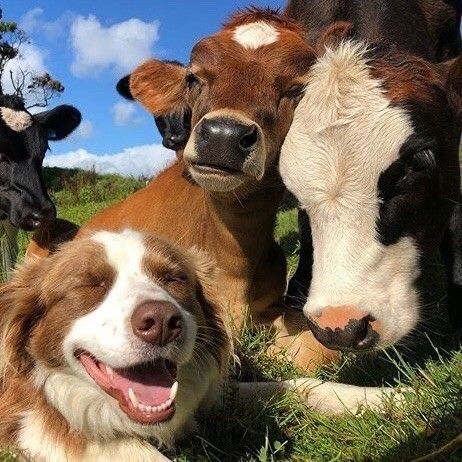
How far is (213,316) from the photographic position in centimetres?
366

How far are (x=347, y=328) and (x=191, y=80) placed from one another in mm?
2004

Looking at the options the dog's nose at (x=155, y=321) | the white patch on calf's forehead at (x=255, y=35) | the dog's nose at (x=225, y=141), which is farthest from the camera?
the white patch on calf's forehead at (x=255, y=35)

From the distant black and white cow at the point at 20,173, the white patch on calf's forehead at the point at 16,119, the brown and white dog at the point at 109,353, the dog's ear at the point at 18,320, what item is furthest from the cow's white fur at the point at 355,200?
the white patch on calf's forehead at the point at 16,119

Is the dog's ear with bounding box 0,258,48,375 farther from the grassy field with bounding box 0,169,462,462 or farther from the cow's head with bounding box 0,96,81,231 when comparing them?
the cow's head with bounding box 0,96,81,231

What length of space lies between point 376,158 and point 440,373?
1071 millimetres

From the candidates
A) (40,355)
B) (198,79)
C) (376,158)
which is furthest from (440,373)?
(198,79)

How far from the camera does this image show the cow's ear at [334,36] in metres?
4.09

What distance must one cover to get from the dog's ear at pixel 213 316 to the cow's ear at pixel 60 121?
525 cm

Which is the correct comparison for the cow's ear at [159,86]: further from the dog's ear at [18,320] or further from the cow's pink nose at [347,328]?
the cow's pink nose at [347,328]

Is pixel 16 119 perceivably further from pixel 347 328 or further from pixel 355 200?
pixel 347 328

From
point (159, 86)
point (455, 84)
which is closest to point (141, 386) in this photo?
point (455, 84)

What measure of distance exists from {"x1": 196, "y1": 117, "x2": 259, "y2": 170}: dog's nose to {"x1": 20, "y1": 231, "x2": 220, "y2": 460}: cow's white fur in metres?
0.58

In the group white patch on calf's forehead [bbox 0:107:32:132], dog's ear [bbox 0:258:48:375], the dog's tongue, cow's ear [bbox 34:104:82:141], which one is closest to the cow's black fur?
dog's ear [bbox 0:258:48:375]

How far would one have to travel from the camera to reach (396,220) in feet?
11.8
